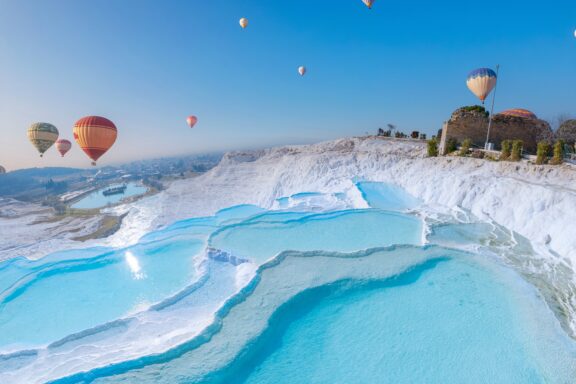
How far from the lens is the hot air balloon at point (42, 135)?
1953 centimetres

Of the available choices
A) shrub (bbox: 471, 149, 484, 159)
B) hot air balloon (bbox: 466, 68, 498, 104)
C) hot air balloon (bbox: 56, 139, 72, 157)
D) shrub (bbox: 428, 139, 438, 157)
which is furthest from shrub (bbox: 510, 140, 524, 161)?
hot air balloon (bbox: 56, 139, 72, 157)

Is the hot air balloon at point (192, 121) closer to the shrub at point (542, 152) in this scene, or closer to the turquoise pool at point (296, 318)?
the turquoise pool at point (296, 318)

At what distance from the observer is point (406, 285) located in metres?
7.55

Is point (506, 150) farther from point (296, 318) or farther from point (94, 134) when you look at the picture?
point (94, 134)

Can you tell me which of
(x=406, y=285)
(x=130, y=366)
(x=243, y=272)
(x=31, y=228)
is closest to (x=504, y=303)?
(x=406, y=285)

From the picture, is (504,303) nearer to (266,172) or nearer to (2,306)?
(2,306)

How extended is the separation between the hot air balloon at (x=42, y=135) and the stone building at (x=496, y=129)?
29722 mm

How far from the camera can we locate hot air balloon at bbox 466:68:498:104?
57.4 feet

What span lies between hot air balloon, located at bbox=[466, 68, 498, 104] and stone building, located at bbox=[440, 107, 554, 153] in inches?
92.3

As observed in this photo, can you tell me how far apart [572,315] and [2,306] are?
55.9 ft

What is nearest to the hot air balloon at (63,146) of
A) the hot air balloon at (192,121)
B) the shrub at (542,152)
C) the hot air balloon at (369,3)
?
the hot air balloon at (192,121)

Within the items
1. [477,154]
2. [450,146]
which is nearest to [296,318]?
[477,154]

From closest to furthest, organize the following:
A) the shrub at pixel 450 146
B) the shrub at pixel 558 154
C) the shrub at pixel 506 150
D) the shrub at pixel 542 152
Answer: the shrub at pixel 558 154, the shrub at pixel 542 152, the shrub at pixel 506 150, the shrub at pixel 450 146

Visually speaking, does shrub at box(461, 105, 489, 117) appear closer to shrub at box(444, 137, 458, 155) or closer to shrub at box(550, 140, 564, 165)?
shrub at box(444, 137, 458, 155)
